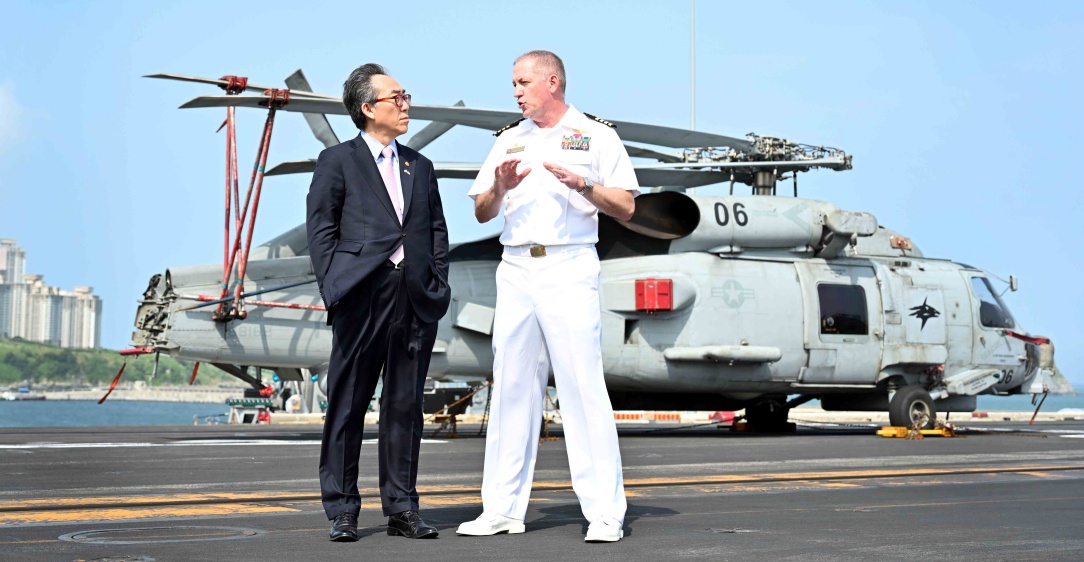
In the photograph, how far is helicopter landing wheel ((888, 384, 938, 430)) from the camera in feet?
58.2

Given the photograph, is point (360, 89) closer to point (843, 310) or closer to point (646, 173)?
point (646, 173)

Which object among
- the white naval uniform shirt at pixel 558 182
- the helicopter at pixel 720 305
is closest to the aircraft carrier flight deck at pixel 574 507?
the white naval uniform shirt at pixel 558 182

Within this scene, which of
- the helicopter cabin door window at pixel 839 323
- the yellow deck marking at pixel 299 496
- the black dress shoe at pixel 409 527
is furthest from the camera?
the helicopter cabin door window at pixel 839 323

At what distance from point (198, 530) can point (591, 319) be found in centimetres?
194

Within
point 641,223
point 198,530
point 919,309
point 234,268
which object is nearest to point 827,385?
point 919,309

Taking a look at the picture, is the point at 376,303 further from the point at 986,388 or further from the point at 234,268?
the point at 986,388

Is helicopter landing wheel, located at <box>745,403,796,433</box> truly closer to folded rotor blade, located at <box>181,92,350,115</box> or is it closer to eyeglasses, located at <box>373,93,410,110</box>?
folded rotor blade, located at <box>181,92,350,115</box>

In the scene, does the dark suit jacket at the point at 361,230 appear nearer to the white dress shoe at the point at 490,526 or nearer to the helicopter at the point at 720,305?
the white dress shoe at the point at 490,526

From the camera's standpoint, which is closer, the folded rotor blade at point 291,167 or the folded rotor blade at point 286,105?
the folded rotor blade at point 286,105

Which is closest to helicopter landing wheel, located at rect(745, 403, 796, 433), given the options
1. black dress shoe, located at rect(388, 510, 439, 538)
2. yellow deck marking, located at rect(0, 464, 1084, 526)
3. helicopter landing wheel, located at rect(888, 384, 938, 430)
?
helicopter landing wheel, located at rect(888, 384, 938, 430)

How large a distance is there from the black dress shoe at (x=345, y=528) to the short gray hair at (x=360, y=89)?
1.74 m

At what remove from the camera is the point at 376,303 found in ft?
17.2

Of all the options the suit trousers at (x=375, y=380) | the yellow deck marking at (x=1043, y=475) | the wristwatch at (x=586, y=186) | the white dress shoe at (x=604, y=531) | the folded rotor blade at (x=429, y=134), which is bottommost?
the yellow deck marking at (x=1043, y=475)

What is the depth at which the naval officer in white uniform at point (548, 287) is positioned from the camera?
539 cm
